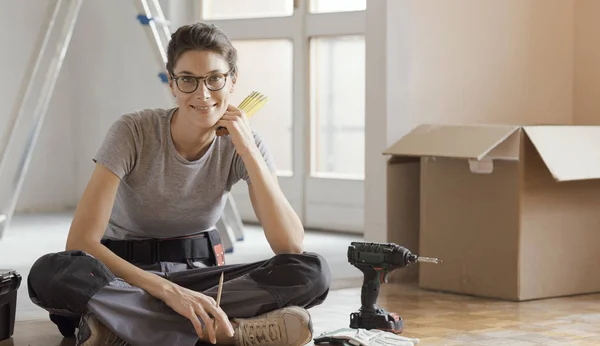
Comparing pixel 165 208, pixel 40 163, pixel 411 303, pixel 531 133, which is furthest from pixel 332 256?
pixel 40 163

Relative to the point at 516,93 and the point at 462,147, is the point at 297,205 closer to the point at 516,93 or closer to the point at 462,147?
the point at 516,93

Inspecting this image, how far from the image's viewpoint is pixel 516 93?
4176 millimetres

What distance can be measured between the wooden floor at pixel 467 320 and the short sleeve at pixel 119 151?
1.69 feet

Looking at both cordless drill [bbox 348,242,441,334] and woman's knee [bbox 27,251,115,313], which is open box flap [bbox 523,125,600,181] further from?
woman's knee [bbox 27,251,115,313]

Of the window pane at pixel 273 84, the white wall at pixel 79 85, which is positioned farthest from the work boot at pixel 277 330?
the white wall at pixel 79 85

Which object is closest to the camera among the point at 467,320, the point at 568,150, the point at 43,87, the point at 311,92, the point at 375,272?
the point at 375,272

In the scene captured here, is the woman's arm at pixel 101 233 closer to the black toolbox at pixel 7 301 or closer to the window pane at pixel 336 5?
Answer: the black toolbox at pixel 7 301

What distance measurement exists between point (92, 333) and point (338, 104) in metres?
2.86

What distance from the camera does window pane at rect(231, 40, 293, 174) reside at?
5258 mm

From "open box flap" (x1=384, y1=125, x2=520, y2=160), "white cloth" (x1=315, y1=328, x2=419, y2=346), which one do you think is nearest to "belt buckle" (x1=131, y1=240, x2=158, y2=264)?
"white cloth" (x1=315, y1=328, x2=419, y2=346)

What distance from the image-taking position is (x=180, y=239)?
2.70m

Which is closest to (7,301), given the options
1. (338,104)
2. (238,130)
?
(238,130)

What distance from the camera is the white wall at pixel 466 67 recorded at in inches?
148

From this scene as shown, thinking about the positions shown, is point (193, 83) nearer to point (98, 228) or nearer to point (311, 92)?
point (98, 228)
